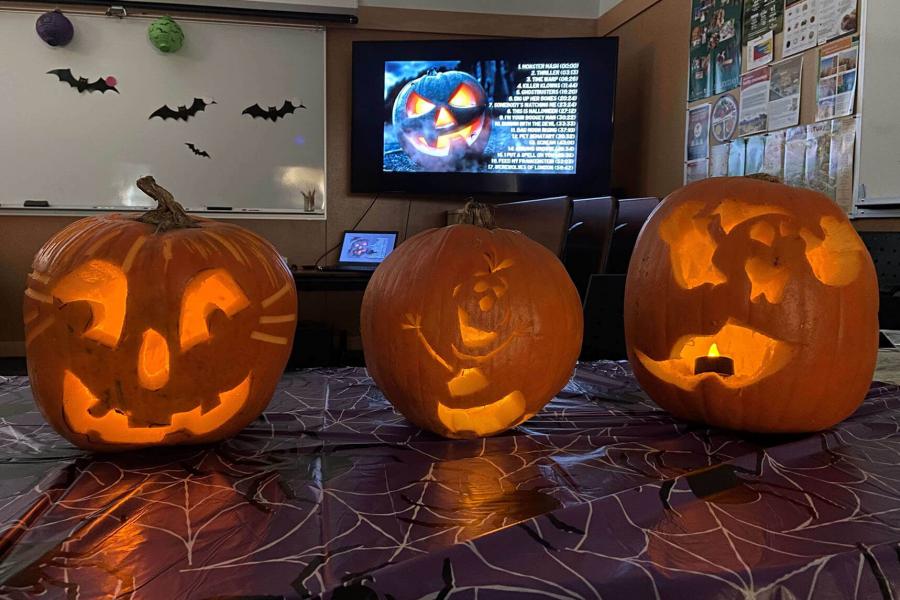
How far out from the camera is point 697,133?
3.01m

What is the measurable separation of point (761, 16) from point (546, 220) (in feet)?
4.96

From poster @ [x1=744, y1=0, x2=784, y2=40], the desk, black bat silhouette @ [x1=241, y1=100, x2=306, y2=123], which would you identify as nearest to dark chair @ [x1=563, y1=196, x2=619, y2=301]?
poster @ [x1=744, y1=0, x2=784, y2=40]

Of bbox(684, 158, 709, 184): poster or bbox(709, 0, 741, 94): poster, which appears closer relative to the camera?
bbox(709, 0, 741, 94): poster

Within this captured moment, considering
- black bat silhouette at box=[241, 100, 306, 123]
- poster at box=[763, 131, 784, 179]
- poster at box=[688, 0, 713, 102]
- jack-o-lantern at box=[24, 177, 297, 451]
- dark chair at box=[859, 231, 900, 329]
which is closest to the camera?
jack-o-lantern at box=[24, 177, 297, 451]

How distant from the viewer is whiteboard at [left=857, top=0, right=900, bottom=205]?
1.94 metres

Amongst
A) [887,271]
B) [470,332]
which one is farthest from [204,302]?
[887,271]

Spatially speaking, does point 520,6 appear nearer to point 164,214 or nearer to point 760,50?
point 760,50

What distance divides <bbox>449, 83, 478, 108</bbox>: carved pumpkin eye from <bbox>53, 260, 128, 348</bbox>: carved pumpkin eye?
127 inches

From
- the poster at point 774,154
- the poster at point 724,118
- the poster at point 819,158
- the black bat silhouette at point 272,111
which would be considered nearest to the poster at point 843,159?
the poster at point 819,158

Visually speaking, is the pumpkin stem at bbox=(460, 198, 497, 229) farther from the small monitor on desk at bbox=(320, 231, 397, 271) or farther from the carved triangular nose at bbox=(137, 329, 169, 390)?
the small monitor on desk at bbox=(320, 231, 397, 271)


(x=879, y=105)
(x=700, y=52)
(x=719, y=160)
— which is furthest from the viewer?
(x=700, y=52)

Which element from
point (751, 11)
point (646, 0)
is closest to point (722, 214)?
point (751, 11)

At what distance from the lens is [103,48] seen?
3668 mm

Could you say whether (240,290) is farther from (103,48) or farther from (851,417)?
(103,48)
